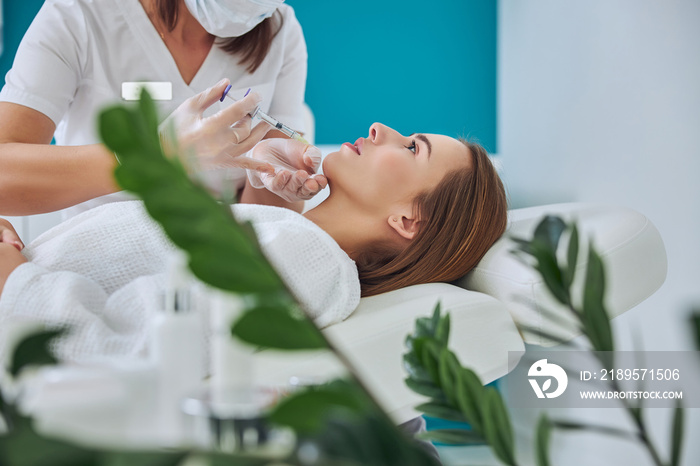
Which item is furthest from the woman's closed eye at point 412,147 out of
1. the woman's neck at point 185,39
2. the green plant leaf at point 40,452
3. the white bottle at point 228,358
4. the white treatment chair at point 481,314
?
the green plant leaf at point 40,452

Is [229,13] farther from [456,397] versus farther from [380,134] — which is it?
[456,397]

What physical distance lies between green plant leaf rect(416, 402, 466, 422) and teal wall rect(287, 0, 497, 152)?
8.87 feet

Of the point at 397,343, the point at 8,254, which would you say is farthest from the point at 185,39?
the point at 397,343

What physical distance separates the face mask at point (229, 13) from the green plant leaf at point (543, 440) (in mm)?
1395

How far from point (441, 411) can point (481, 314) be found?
2.33ft

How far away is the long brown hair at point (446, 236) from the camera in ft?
4.70

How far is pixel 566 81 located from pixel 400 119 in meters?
1.19

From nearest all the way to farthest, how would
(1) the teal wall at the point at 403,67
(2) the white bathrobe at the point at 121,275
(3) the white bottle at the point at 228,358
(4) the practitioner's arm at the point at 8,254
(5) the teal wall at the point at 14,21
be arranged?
1. (3) the white bottle at the point at 228,358
2. (2) the white bathrobe at the point at 121,275
3. (4) the practitioner's arm at the point at 8,254
4. (5) the teal wall at the point at 14,21
5. (1) the teal wall at the point at 403,67

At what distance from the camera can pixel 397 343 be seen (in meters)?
1.06

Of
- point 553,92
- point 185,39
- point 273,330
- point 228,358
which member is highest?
point 273,330

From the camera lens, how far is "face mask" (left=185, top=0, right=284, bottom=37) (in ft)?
4.94

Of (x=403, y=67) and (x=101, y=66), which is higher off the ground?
(x=101, y=66)

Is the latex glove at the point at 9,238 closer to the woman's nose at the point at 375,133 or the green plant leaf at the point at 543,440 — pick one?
the woman's nose at the point at 375,133

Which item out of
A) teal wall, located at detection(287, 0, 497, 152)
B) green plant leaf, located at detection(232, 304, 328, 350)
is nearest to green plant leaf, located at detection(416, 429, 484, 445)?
green plant leaf, located at detection(232, 304, 328, 350)
